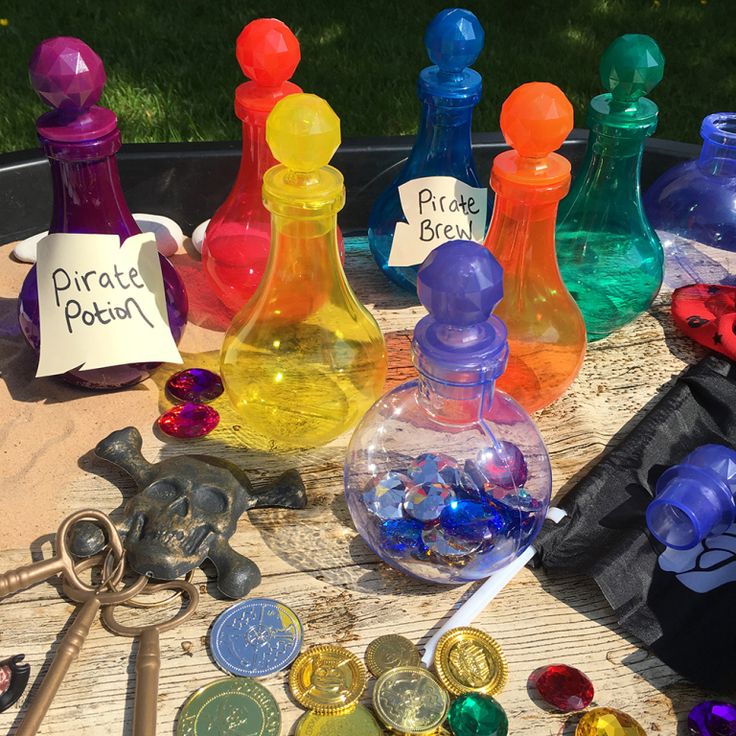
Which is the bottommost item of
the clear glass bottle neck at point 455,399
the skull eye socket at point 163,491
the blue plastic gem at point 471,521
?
the skull eye socket at point 163,491

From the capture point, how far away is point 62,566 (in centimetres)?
65

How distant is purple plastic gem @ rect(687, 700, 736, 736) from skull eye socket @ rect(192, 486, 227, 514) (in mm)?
374

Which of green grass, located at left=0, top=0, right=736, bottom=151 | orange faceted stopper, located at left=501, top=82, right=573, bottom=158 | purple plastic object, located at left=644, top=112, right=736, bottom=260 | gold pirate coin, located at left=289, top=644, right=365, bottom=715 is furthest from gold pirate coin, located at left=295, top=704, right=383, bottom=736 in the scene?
green grass, located at left=0, top=0, right=736, bottom=151

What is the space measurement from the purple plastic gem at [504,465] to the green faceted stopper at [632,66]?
0.39 metres

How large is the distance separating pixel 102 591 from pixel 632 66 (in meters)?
0.65

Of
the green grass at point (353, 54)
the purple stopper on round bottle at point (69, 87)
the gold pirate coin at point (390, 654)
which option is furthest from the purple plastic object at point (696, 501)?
the green grass at point (353, 54)

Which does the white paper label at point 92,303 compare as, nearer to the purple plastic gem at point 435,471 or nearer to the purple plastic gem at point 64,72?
the purple plastic gem at point 64,72

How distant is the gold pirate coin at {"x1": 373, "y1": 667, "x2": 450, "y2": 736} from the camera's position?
59 cm

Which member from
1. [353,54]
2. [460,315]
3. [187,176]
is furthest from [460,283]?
[353,54]

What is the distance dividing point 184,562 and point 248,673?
98mm

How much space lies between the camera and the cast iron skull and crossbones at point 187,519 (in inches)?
26.4

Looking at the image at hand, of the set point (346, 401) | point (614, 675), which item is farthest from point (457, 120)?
point (614, 675)

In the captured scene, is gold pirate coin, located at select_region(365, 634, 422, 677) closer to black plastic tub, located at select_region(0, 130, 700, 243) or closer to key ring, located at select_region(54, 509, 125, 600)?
key ring, located at select_region(54, 509, 125, 600)

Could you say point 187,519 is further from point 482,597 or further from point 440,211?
point 440,211
